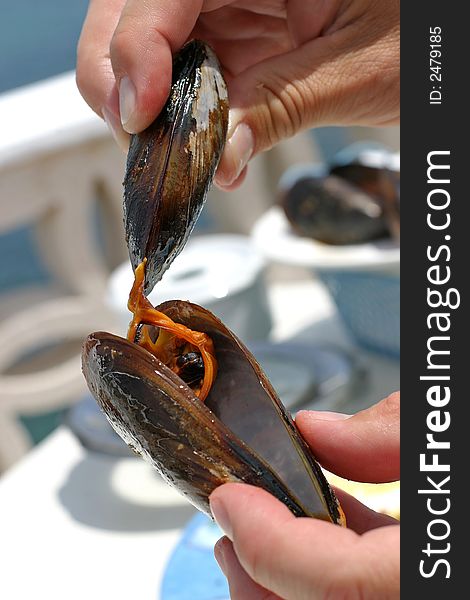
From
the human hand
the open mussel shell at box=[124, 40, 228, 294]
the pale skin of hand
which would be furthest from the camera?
the pale skin of hand

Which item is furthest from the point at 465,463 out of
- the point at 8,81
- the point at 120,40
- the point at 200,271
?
the point at 8,81

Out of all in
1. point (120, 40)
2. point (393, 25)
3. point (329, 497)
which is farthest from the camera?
point (393, 25)

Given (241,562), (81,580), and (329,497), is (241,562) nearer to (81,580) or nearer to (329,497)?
(329,497)

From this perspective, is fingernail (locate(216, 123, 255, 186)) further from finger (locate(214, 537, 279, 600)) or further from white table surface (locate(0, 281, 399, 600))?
white table surface (locate(0, 281, 399, 600))

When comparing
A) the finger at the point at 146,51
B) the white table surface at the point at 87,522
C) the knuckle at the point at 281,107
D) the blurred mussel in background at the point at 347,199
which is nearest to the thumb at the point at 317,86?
the knuckle at the point at 281,107

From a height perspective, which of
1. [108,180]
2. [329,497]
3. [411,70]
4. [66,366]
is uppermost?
[108,180]

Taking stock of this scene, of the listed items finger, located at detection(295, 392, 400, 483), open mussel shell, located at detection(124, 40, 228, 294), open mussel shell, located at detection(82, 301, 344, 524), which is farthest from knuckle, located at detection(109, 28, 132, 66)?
finger, located at detection(295, 392, 400, 483)

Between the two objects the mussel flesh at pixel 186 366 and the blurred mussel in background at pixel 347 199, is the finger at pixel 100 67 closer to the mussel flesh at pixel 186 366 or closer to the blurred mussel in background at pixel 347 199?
the mussel flesh at pixel 186 366

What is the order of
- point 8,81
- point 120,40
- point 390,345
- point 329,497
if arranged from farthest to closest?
point 8,81 < point 390,345 < point 120,40 < point 329,497
